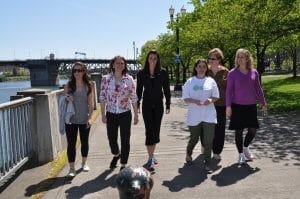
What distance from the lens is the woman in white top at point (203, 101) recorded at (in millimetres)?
7691

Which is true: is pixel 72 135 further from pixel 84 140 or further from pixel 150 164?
pixel 150 164

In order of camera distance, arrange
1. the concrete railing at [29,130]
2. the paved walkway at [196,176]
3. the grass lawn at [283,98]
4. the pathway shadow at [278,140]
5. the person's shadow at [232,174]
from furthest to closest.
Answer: the grass lawn at [283,98] → the pathway shadow at [278,140] → the concrete railing at [29,130] → the person's shadow at [232,174] → the paved walkway at [196,176]

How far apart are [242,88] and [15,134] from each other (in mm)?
3453

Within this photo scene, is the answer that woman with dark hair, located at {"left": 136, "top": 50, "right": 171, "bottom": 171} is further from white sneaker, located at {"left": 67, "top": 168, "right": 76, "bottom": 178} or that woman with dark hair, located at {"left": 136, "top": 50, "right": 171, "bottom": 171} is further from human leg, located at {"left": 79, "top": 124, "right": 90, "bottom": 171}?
white sneaker, located at {"left": 67, "top": 168, "right": 76, "bottom": 178}

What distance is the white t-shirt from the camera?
7.70 metres

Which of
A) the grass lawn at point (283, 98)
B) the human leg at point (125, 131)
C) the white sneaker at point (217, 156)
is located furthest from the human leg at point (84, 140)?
the grass lawn at point (283, 98)

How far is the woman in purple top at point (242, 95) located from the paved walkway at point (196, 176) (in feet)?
2.05

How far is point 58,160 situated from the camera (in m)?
8.93

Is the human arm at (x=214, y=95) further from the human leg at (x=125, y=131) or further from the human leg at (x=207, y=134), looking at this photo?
the human leg at (x=125, y=131)

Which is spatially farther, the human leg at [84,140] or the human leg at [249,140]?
the human leg at [249,140]

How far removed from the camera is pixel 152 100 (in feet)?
25.7

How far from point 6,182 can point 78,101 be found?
153 cm

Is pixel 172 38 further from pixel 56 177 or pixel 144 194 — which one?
pixel 144 194

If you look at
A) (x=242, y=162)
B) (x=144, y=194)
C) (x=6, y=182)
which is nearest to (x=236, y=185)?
(x=242, y=162)
